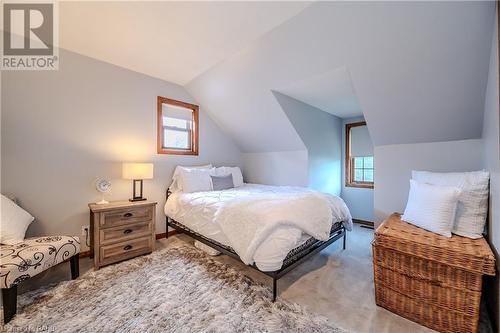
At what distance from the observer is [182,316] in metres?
1.60

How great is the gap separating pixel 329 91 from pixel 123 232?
3.40 meters

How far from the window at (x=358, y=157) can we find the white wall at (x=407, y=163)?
1345 millimetres

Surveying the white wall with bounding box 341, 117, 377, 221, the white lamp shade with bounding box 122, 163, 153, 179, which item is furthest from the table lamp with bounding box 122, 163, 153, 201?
the white wall with bounding box 341, 117, 377, 221

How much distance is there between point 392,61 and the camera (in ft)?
6.69

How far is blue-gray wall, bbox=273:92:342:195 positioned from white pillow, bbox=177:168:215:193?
5.57ft

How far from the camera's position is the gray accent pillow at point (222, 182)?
3488mm

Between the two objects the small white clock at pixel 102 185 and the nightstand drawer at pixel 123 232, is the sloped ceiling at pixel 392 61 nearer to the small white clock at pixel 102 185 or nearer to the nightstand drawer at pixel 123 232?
the small white clock at pixel 102 185

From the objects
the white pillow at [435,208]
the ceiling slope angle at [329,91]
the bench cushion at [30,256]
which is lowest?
the bench cushion at [30,256]

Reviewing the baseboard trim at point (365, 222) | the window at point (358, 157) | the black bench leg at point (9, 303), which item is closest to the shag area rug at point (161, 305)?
the black bench leg at point (9, 303)

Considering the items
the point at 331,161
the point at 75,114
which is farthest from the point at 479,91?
the point at 75,114

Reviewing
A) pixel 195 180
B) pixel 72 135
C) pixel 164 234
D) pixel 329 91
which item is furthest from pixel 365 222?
pixel 72 135

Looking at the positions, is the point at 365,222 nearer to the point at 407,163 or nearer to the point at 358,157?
the point at 358,157

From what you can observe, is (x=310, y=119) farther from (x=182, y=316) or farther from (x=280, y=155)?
(x=182, y=316)

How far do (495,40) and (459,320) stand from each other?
202cm
